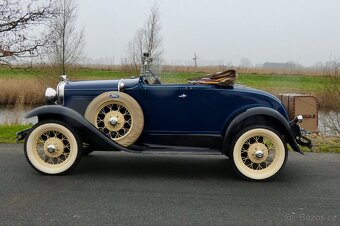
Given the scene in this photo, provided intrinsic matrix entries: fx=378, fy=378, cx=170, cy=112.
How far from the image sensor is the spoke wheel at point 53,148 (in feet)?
15.7

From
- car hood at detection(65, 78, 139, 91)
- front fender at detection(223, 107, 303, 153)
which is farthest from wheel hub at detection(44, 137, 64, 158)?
front fender at detection(223, 107, 303, 153)

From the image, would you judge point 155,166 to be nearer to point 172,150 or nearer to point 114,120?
point 172,150

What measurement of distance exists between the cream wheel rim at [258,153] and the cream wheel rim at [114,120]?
146cm

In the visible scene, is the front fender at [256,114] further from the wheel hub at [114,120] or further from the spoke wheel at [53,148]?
the spoke wheel at [53,148]

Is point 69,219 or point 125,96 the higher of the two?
point 125,96

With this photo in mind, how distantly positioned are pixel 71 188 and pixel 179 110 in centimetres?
169

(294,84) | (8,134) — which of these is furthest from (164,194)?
(294,84)

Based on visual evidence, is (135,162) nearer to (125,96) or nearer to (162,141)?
(162,141)

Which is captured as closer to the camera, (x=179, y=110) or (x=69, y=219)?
(x=69, y=219)

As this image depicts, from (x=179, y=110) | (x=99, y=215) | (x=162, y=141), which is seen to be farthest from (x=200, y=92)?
(x=99, y=215)

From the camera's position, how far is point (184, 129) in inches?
199

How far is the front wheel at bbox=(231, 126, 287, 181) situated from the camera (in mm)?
4781

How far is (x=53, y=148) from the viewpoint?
4801mm

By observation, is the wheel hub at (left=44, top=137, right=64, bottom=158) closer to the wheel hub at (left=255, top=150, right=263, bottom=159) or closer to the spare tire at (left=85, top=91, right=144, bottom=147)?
the spare tire at (left=85, top=91, right=144, bottom=147)
